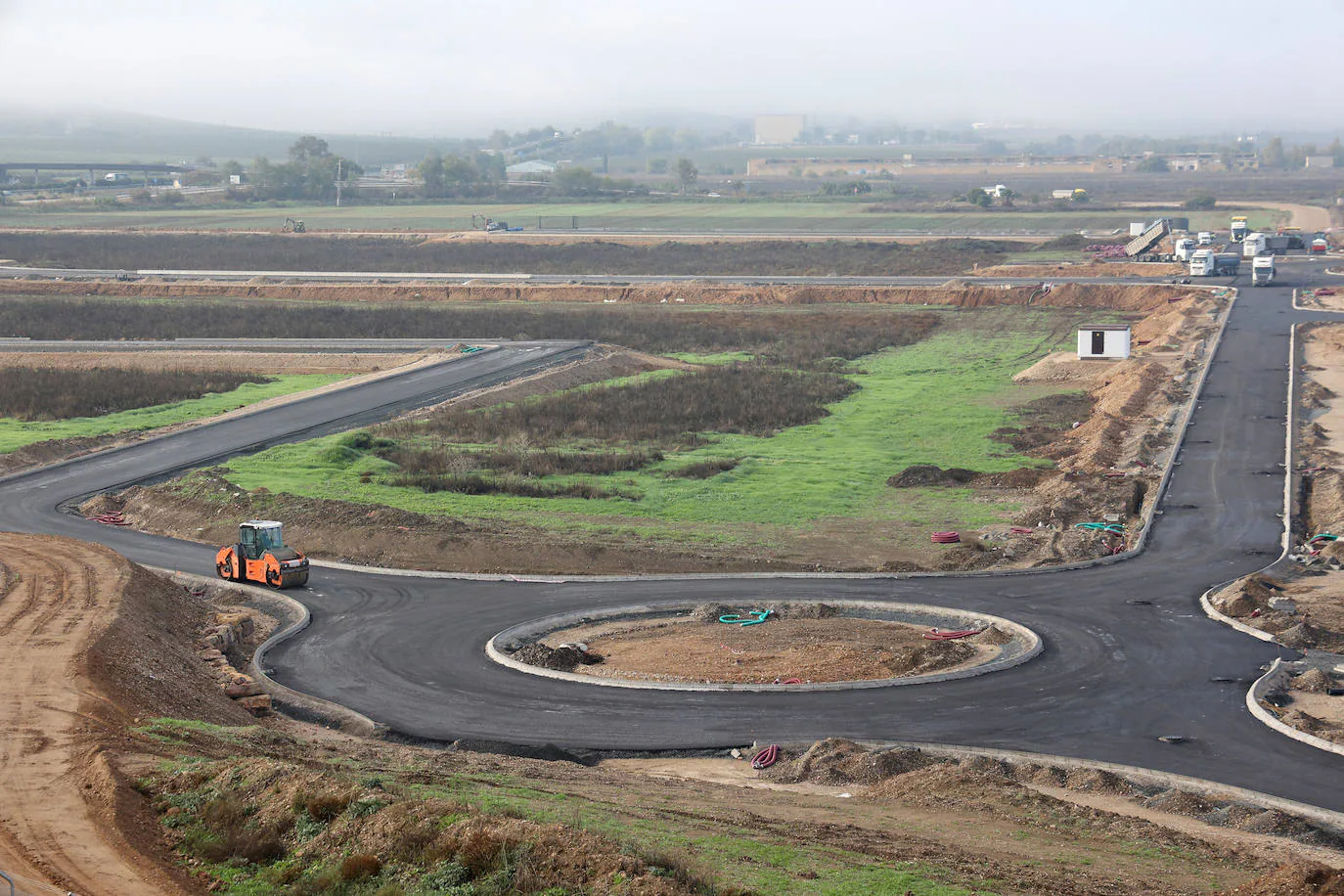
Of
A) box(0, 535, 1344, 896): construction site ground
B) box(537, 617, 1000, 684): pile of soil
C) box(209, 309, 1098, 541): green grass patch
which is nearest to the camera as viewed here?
box(0, 535, 1344, 896): construction site ground

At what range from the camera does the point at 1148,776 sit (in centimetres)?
2200

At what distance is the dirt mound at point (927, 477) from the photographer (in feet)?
152

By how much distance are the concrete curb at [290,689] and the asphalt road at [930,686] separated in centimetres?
39

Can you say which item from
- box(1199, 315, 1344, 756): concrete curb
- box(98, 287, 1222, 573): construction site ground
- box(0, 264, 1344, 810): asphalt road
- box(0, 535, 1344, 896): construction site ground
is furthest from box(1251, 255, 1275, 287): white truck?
box(0, 535, 1344, 896): construction site ground

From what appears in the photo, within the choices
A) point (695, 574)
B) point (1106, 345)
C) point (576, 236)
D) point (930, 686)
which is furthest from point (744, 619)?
point (576, 236)

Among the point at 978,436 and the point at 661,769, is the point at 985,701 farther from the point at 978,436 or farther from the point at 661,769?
Answer: the point at 978,436

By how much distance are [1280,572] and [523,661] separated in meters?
20.5

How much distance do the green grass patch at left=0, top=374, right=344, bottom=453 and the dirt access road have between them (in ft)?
69.3

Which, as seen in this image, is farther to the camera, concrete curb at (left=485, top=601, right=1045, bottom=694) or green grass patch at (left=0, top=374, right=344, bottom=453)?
green grass patch at (left=0, top=374, right=344, bottom=453)

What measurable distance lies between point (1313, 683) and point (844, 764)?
1085 cm

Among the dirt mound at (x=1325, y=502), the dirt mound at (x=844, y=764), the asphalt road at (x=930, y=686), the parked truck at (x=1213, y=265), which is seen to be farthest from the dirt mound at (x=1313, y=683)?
the parked truck at (x=1213, y=265)

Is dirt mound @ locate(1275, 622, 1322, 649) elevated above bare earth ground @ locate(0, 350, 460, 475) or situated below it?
below

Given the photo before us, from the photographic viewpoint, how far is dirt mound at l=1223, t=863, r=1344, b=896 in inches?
575

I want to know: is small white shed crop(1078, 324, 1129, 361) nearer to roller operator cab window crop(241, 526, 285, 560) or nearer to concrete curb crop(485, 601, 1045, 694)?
concrete curb crop(485, 601, 1045, 694)
